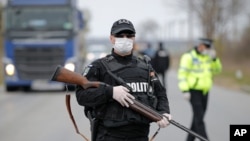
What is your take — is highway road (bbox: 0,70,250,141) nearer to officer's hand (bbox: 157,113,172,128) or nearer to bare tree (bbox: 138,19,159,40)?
officer's hand (bbox: 157,113,172,128)

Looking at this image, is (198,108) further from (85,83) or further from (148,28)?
(148,28)

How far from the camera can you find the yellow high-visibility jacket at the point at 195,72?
9.48 m

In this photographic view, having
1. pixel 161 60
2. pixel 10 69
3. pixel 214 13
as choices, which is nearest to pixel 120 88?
pixel 161 60

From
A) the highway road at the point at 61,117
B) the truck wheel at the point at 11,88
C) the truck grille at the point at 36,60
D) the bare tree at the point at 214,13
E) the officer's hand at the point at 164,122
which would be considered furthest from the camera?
the bare tree at the point at 214,13

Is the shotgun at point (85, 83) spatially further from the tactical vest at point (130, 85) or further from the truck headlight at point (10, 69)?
the truck headlight at point (10, 69)

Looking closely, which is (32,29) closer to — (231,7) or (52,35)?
(52,35)

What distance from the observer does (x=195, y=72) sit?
9.57 meters

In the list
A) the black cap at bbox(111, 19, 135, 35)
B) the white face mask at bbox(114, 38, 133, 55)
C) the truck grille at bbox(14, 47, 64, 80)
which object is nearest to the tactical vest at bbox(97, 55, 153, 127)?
the white face mask at bbox(114, 38, 133, 55)

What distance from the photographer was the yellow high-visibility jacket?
9.48 meters

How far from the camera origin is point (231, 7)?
58500 millimetres

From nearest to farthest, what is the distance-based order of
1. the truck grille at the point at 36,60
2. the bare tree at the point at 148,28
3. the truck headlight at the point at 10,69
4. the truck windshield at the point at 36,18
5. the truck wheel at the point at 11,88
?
1. the truck windshield at the point at 36,18
2. the truck headlight at the point at 10,69
3. the truck grille at the point at 36,60
4. the truck wheel at the point at 11,88
5. the bare tree at the point at 148,28

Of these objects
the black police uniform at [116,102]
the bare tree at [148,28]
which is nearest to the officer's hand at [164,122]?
the black police uniform at [116,102]

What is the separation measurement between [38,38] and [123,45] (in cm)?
1615

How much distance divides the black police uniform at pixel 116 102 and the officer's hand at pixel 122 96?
1.7 inches
